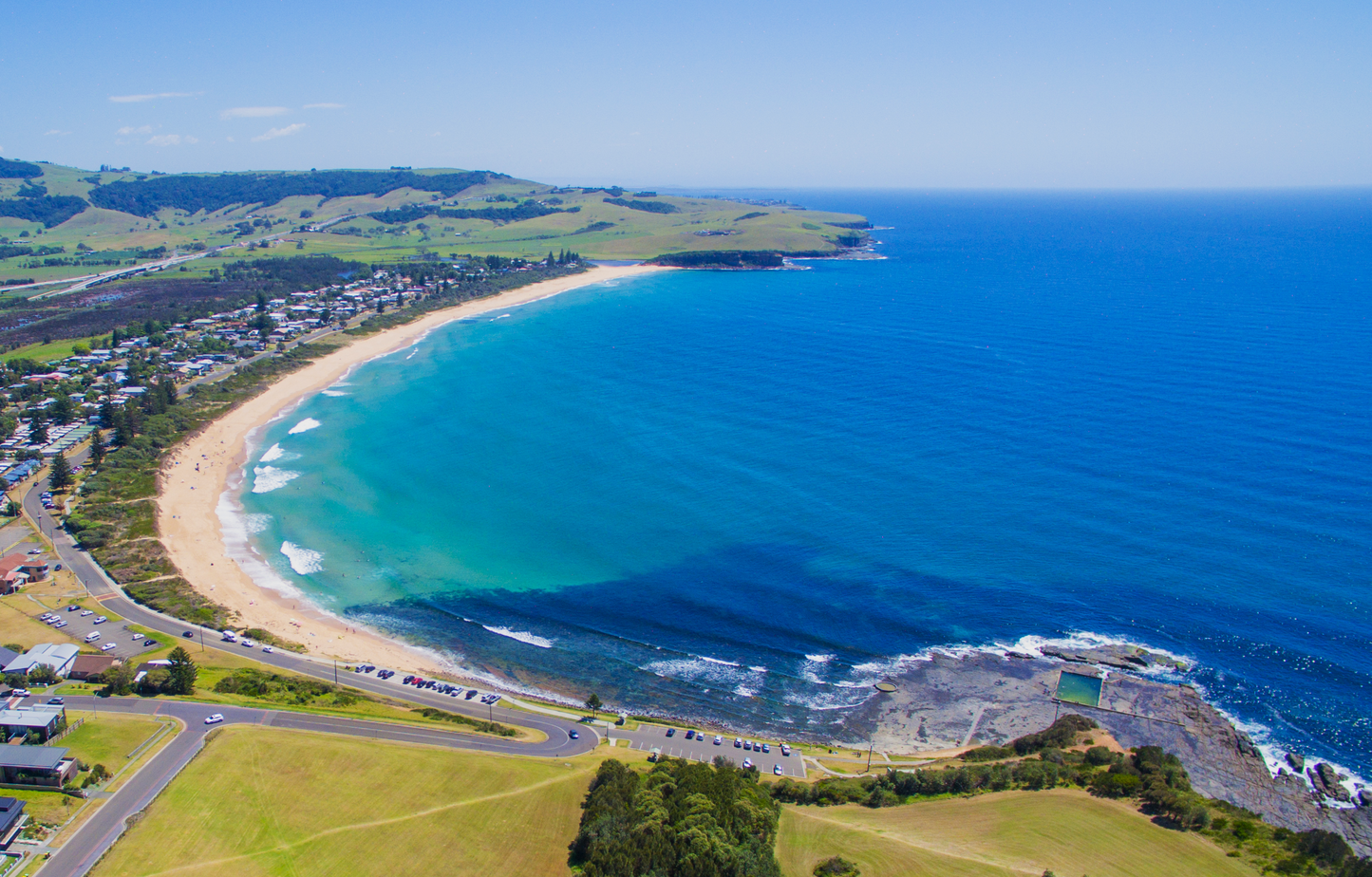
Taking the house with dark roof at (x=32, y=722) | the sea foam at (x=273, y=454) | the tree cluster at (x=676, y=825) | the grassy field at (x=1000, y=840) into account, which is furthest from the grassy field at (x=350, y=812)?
the sea foam at (x=273, y=454)

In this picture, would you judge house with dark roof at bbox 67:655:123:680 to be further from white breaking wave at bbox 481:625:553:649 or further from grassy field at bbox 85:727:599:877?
white breaking wave at bbox 481:625:553:649

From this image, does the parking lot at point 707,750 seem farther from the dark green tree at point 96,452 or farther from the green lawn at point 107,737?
the dark green tree at point 96,452

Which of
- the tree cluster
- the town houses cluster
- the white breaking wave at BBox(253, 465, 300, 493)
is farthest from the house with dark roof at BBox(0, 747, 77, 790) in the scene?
the town houses cluster

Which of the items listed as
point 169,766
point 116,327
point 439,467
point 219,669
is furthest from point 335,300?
point 169,766

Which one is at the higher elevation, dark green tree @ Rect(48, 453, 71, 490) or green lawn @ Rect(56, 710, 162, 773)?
dark green tree @ Rect(48, 453, 71, 490)

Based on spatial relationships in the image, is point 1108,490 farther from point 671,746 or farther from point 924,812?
point 671,746

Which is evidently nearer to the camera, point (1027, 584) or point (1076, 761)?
point (1076, 761)
